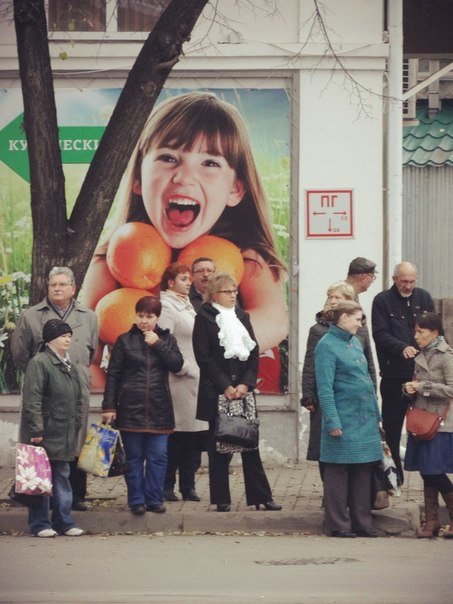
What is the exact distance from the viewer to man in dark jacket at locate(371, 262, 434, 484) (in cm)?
1263

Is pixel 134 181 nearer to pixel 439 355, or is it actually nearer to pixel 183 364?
pixel 183 364

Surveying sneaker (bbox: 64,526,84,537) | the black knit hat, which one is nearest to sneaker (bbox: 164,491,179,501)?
sneaker (bbox: 64,526,84,537)

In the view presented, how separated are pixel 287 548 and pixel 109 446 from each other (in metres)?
1.68

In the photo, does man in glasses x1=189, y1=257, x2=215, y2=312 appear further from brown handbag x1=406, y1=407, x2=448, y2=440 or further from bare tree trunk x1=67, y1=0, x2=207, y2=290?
brown handbag x1=406, y1=407, x2=448, y2=440

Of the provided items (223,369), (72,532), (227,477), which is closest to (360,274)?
(223,369)

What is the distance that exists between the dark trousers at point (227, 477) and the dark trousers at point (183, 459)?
60 cm

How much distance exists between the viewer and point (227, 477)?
11406mm

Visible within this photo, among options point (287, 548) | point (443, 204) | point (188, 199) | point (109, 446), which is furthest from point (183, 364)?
point (443, 204)

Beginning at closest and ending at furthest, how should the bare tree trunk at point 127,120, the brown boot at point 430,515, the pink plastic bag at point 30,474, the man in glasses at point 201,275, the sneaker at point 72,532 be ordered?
1. the pink plastic bag at point 30,474
2. the brown boot at point 430,515
3. the sneaker at point 72,532
4. the bare tree trunk at point 127,120
5. the man in glasses at point 201,275

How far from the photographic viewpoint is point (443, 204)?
1795 cm

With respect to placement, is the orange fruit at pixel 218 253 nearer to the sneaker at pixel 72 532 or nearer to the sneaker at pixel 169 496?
the sneaker at pixel 169 496

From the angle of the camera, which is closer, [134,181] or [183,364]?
[183,364]

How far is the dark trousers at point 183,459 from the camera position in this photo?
12.0 meters

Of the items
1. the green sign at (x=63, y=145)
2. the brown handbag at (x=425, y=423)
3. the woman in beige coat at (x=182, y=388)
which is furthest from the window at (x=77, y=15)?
the brown handbag at (x=425, y=423)
